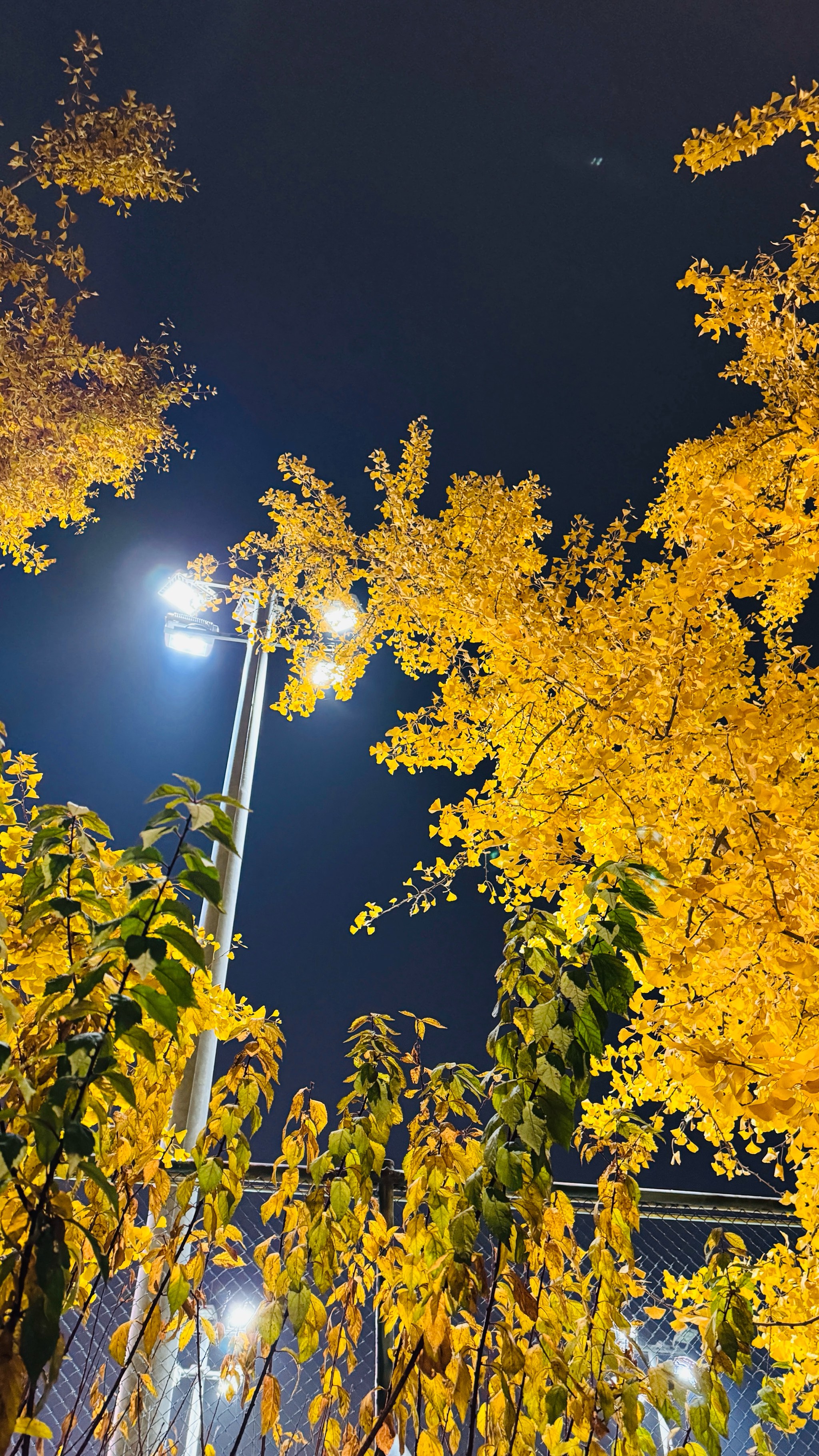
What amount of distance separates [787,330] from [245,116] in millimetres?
8978

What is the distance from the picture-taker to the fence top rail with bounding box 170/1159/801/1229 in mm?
2086

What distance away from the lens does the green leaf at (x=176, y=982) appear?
2.50 ft

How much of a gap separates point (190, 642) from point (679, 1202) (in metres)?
4.38

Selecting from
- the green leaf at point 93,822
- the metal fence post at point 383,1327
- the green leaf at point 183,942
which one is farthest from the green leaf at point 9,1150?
the metal fence post at point 383,1327

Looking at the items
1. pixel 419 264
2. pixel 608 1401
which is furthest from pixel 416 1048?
pixel 419 264

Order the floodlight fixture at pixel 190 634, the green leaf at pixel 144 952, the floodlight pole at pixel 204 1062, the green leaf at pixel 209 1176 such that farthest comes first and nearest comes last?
the floodlight fixture at pixel 190 634, the floodlight pole at pixel 204 1062, the green leaf at pixel 209 1176, the green leaf at pixel 144 952

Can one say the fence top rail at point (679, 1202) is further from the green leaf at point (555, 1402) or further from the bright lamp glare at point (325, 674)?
the bright lamp glare at point (325, 674)

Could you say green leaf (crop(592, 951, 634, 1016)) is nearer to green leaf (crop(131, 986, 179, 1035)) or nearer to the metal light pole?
green leaf (crop(131, 986, 179, 1035))

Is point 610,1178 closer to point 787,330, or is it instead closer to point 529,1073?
point 529,1073

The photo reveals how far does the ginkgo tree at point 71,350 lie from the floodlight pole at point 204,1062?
58.4 inches

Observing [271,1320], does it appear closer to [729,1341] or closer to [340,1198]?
[340,1198]

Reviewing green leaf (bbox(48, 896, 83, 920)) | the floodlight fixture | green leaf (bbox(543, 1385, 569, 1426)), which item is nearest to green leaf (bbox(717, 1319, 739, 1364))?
green leaf (bbox(543, 1385, 569, 1426))

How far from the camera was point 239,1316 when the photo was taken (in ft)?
6.44

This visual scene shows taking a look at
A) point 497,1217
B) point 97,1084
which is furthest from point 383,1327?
point 97,1084
